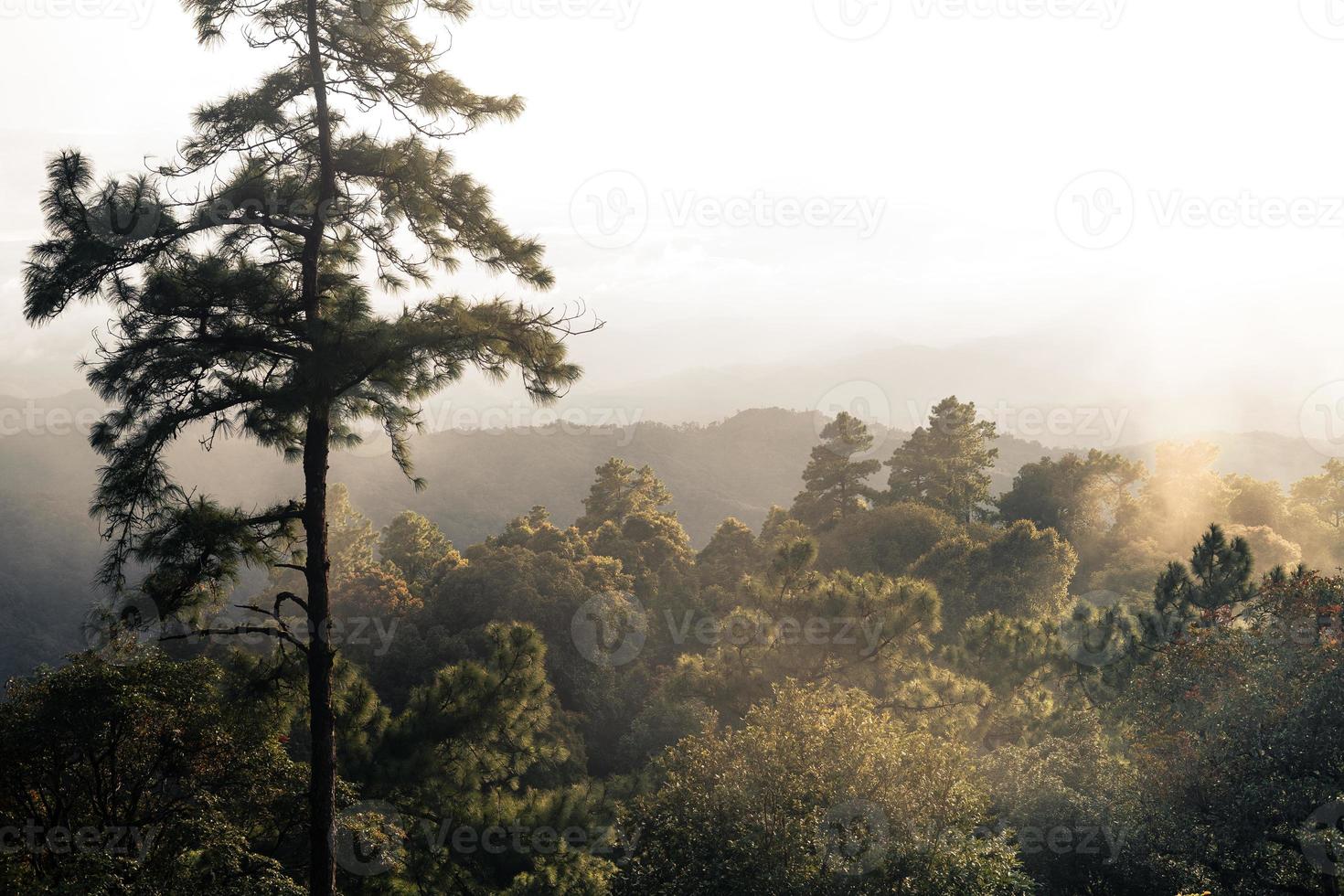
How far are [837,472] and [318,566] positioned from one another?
4650cm

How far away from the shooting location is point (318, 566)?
34.4 feet

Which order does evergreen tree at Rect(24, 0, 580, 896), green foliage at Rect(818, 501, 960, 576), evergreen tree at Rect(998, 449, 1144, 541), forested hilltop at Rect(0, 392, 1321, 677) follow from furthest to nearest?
1. forested hilltop at Rect(0, 392, 1321, 677)
2. evergreen tree at Rect(998, 449, 1144, 541)
3. green foliage at Rect(818, 501, 960, 576)
4. evergreen tree at Rect(24, 0, 580, 896)

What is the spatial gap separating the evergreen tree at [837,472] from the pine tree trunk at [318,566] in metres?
45.2

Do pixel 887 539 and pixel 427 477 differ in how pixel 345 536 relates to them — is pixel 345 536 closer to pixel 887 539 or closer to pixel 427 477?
pixel 887 539

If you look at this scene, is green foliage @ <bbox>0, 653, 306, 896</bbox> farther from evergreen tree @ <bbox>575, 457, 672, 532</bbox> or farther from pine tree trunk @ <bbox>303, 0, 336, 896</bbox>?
evergreen tree @ <bbox>575, 457, 672, 532</bbox>

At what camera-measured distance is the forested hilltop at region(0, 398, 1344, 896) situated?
1114cm

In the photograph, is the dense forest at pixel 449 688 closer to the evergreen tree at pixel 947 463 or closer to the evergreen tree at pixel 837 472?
the evergreen tree at pixel 837 472

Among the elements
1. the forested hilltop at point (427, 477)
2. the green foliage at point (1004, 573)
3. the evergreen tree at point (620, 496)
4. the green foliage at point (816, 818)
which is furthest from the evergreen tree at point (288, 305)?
the forested hilltop at point (427, 477)

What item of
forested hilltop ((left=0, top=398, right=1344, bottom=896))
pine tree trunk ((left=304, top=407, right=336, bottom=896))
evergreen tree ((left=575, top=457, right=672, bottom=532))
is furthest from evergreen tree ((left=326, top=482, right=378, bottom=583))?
pine tree trunk ((left=304, top=407, right=336, bottom=896))

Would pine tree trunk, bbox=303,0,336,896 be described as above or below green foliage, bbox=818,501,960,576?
above

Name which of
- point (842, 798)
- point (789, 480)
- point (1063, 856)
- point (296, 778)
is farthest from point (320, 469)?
point (789, 480)

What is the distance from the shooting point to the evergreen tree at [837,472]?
53.8 meters

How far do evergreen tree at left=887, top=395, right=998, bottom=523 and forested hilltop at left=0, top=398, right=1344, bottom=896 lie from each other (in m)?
22.8

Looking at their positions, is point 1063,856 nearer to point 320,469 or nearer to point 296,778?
point 296,778
